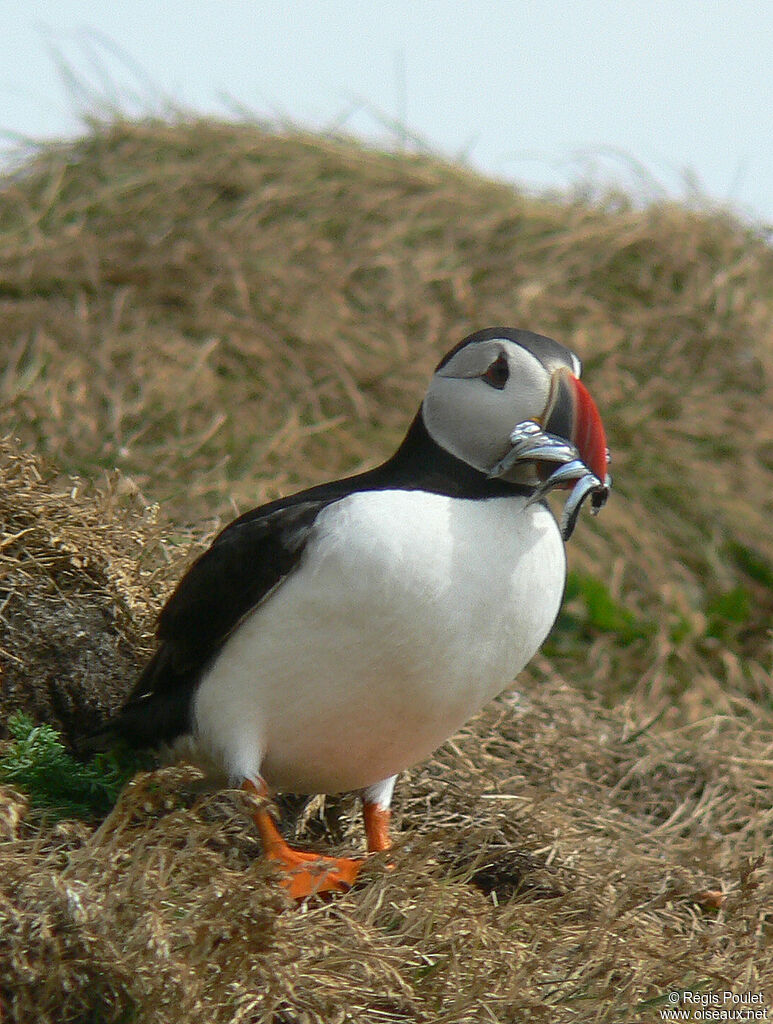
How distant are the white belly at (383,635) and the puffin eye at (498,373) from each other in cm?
25

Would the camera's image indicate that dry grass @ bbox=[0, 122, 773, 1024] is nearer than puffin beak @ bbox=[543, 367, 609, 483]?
Yes

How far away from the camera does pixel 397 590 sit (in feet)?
8.63

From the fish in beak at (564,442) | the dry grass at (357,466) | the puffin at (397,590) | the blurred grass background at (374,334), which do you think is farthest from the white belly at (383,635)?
the blurred grass background at (374,334)

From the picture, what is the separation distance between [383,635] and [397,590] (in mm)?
101

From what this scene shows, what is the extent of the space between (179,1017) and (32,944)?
0.28 metres

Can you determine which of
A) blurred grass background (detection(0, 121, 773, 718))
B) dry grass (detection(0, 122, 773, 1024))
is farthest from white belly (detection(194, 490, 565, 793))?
blurred grass background (detection(0, 121, 773, 718))

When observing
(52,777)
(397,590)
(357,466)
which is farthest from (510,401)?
(357,466)

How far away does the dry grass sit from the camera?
2.45 meters

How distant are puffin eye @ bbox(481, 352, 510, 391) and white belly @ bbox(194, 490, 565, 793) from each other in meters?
0.25

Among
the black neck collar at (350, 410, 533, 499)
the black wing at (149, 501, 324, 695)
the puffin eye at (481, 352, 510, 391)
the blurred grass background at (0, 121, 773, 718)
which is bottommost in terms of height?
the blurred grass background at (0, 121, 773, 718)

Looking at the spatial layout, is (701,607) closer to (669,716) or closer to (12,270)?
(669,716)

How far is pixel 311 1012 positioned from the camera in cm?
238

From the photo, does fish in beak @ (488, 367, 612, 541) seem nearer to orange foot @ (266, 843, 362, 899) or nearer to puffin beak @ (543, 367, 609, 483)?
puffin beak @ (543, 367, 609, 483)

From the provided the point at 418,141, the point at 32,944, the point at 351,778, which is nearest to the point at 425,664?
the point at 351,778
